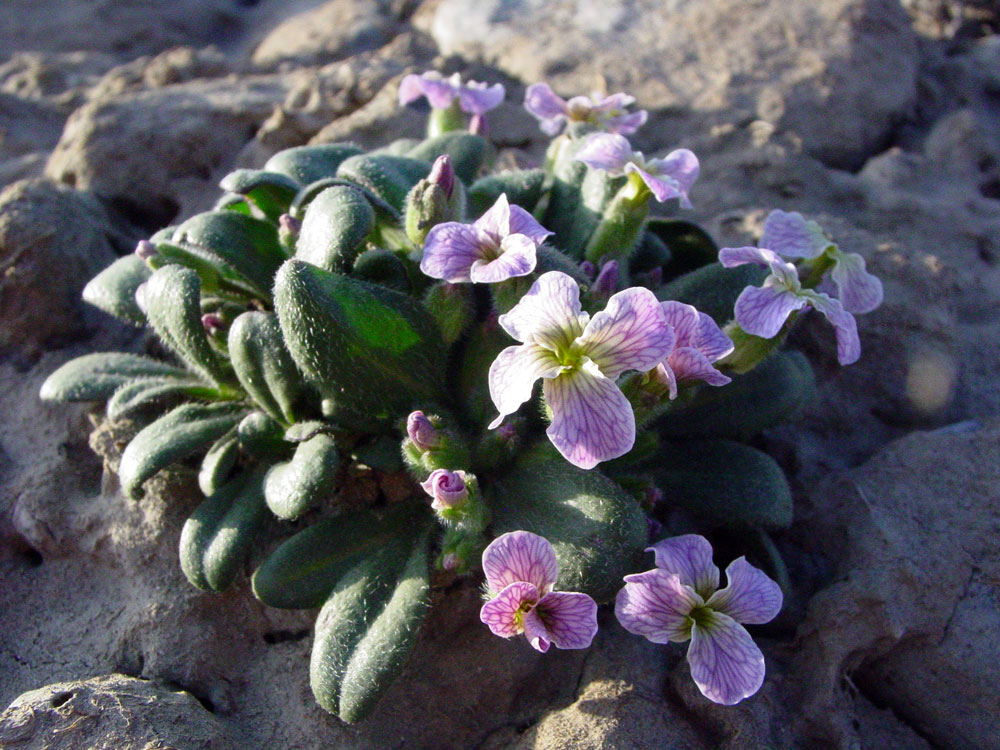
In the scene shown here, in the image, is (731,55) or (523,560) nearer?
(523,560)

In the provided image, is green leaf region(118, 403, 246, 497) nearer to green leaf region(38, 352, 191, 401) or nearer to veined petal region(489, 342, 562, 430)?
green leaf region(38, 352, 191, 401)

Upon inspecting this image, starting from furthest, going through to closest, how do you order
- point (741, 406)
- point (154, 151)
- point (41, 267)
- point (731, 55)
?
point (731, 55) < point (154, 151) < point (41, 267) < point (741, 406)

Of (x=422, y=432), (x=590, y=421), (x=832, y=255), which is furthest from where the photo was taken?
(x=832, y=255)

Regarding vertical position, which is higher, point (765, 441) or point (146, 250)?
point (146, 250)

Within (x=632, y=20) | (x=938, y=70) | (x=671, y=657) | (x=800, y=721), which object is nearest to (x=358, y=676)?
(x=671, y=657)

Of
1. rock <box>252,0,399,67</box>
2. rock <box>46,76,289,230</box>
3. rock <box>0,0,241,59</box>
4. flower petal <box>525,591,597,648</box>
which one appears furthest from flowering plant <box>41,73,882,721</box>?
rock <box>0,0,241,59</box>

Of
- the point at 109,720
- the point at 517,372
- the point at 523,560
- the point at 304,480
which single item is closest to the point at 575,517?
the point at 523,560

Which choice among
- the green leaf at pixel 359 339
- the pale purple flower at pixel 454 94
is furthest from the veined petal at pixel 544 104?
the green leaf at pixel 359 339

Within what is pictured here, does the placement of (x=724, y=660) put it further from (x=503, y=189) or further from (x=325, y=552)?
(x=503, y=189)
